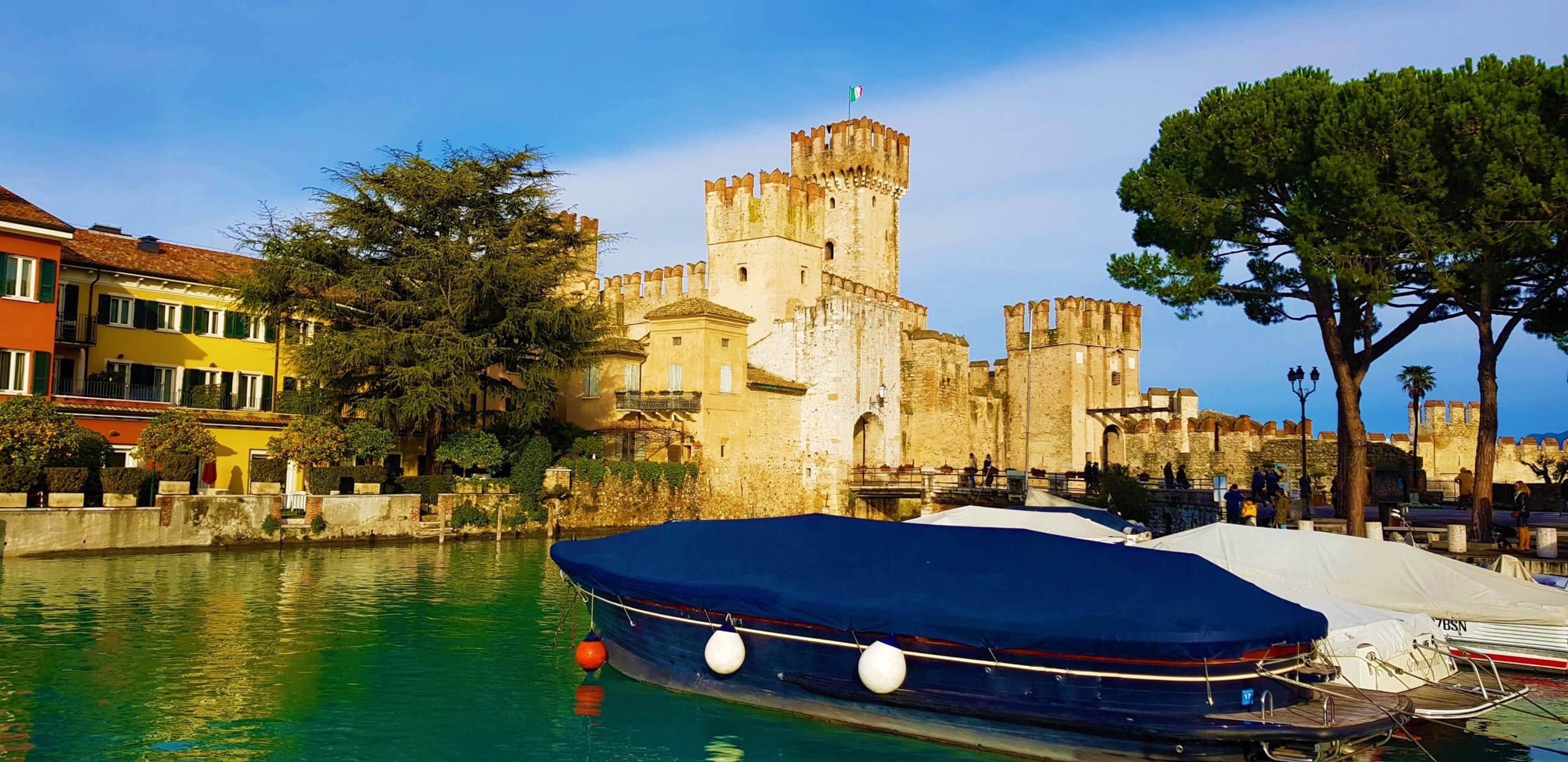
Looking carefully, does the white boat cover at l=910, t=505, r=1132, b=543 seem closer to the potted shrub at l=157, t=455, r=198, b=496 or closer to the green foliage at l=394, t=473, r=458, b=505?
the green foliage at l=394, t=473, r=458, b=505

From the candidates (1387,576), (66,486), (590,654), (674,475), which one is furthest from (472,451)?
(1387,576)

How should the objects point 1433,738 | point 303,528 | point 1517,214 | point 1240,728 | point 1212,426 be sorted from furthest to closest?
point 1212,426
point 303,528
point 1517,214
point 1433,738
point 1240,728

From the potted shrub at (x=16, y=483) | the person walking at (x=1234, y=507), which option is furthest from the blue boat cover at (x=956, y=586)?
the potted shrub at (x=16, y=483)

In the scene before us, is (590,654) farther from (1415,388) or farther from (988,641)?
(1415,388)

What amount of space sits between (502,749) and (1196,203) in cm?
2020

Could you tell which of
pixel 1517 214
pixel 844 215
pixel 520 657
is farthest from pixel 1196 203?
pixel 844 215

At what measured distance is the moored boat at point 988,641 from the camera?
33.4ft

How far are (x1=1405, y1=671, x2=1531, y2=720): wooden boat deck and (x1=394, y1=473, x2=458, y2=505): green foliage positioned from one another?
26.8 m

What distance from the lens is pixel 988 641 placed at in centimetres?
1096

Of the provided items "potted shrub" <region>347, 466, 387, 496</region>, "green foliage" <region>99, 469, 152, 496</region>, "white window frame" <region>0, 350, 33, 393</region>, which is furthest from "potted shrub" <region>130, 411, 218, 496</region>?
"potted shrub" <region>347, 466, 387, 496</region>

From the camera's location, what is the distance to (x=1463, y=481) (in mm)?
40000

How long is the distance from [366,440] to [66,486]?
7907 mm

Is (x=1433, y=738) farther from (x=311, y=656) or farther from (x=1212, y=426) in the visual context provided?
(x=1212, y=426)

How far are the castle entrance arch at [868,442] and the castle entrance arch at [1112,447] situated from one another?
1003 cm
